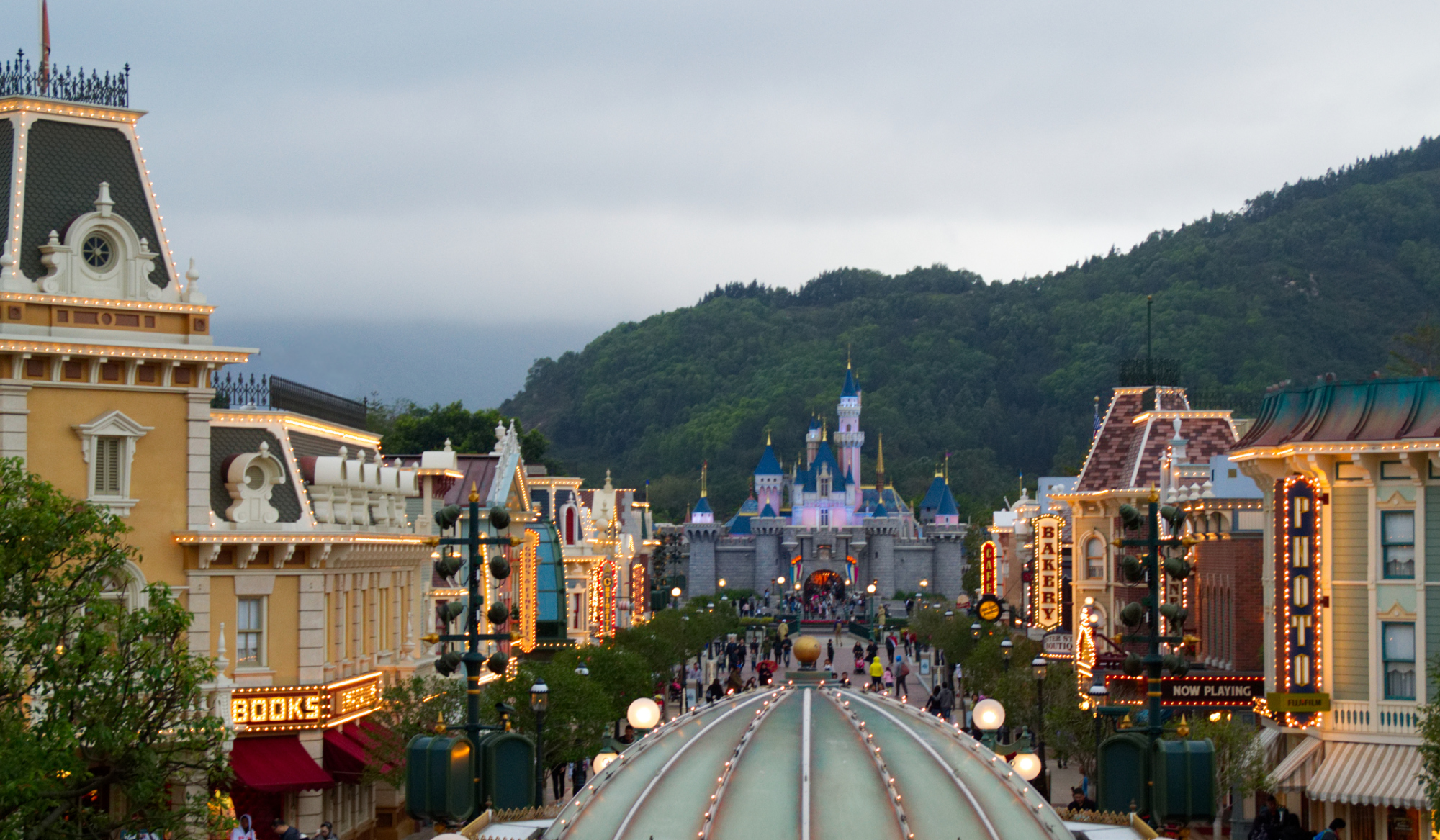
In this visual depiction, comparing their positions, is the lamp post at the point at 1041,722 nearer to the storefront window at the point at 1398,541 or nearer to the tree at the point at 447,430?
the storefront window at the point at 1398,541

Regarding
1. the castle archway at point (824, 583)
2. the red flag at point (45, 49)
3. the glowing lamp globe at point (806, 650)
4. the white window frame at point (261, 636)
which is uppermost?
the red flag at point (45, 49)

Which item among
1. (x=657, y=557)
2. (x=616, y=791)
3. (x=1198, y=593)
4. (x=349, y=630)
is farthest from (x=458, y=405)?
(x=616, y=791)

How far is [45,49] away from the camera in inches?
1096

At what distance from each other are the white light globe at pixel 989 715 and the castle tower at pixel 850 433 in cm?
16742

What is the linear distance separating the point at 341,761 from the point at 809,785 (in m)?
18.7

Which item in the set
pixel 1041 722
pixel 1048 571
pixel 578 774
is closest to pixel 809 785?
pixel 1041 722

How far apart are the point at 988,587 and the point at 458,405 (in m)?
31.4

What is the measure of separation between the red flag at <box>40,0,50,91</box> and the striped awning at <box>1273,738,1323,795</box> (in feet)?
70.1

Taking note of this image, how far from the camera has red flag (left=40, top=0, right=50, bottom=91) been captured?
27.6 m

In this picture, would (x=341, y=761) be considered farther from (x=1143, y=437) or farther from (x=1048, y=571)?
(x=1048, y=571)

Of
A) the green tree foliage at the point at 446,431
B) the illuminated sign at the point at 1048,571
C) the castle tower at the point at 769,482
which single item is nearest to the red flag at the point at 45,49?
the illuminated sign at the point at 1048,571

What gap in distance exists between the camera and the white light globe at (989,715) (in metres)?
16.5

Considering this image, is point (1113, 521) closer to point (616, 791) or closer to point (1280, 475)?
point (1280, 475)

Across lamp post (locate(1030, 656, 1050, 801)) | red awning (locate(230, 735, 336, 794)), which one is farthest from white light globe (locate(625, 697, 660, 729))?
lamp post (locate(1030, 656, 1050, 801))
